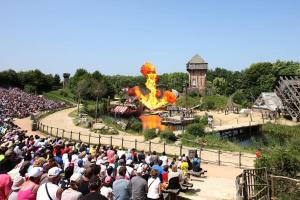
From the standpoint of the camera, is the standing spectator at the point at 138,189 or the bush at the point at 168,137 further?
the bush at the point at 168,137

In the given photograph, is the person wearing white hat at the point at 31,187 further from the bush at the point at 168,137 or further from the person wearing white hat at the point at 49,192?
the bush at the point at 168,137

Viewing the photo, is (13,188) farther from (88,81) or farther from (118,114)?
(88,81)

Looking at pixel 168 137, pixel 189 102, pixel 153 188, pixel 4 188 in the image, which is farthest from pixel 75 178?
pixel 189 102

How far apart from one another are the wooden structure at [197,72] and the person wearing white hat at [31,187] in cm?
9047

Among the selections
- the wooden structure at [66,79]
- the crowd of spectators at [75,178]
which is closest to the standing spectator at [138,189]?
the crowd of spectators at [75,178]

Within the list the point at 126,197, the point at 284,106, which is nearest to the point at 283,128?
the point at 284,106

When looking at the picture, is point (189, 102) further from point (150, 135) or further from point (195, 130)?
point (150, 135)

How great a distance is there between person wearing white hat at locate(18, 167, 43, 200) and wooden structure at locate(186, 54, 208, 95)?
90470 millimetres

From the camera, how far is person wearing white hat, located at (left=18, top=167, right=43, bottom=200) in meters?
6.80

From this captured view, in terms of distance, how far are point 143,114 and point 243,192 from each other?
59.0 meters

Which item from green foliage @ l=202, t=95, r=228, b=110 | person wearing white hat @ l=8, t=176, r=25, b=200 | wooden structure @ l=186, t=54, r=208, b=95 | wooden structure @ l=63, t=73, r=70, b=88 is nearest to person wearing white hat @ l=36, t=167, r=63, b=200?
person wearing white hat @ l=8, t=176, r=25, b=200

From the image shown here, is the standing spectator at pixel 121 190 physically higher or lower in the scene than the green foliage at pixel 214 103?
lower

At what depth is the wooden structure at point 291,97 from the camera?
54.6m

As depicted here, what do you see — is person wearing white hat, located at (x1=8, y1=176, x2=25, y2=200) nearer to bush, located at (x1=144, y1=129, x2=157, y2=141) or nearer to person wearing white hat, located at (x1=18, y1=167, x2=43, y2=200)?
person wearing white hat, located at (x1=18, y1=167, x2=43, y2=200)
